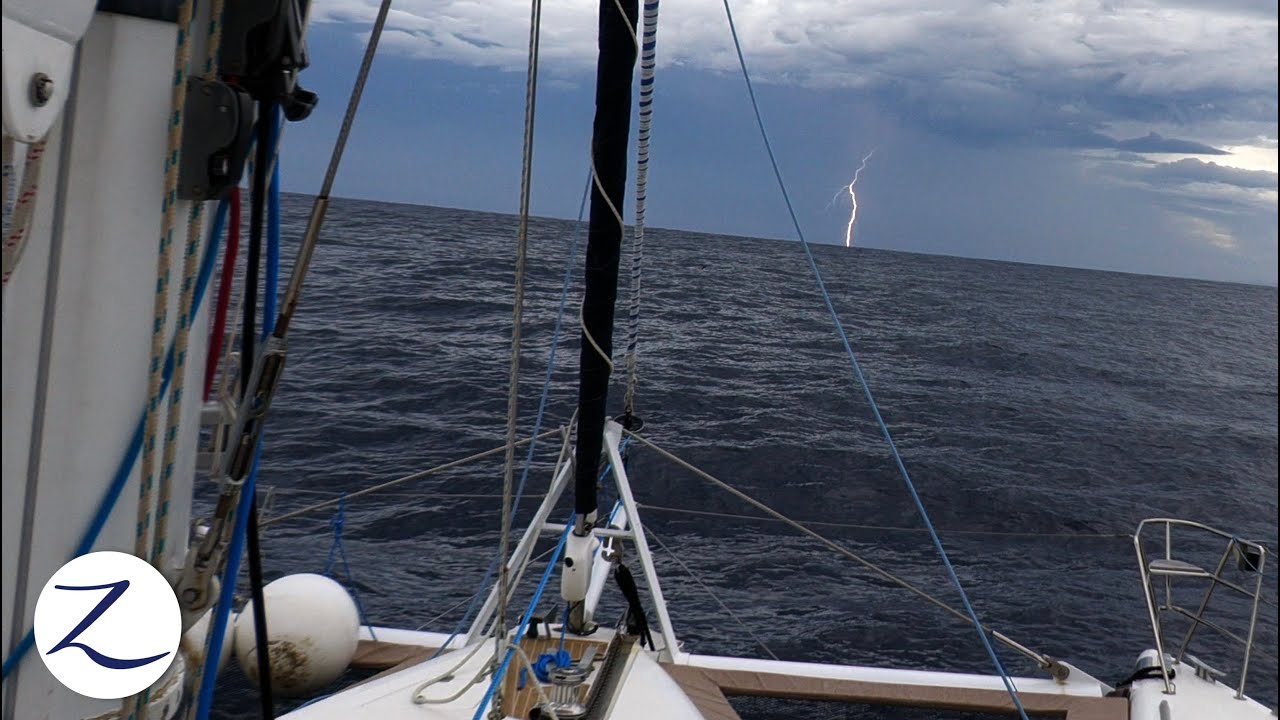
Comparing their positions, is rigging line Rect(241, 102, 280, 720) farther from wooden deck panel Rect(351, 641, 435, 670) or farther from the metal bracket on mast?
wooden deck panel Rect(351, 641, 435, 670)

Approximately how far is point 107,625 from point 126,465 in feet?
0.82

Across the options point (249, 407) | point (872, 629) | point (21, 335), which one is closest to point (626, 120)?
point (249, 407)

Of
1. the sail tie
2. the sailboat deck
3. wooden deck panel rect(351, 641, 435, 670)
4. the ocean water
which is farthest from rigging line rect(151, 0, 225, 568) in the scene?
the ocean water

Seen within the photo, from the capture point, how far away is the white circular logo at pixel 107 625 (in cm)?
127

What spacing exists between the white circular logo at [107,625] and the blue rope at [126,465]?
55 mm

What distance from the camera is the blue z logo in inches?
50.0

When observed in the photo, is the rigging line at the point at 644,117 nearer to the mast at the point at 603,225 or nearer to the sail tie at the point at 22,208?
the mast at the point at 603,225

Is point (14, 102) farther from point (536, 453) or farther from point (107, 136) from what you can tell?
point (536, 453)

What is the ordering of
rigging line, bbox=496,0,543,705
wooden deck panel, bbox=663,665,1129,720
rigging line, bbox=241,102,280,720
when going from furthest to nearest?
wooden deck panel, bbox=663,665,1129,720, rigging line, bbox=496,0,543,705, rigging line, bbox=241,102,280,720

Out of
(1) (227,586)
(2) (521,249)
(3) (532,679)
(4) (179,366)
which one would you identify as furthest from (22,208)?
(3) (532,679)

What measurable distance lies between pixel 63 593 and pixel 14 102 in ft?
2.27

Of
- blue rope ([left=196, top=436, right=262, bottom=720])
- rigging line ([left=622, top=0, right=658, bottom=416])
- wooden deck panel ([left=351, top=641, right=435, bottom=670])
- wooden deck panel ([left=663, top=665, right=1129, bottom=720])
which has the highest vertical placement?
rigging line ([left=622, top=0, right=658, bottom=416])

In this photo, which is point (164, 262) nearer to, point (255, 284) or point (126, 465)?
point (255, 284)

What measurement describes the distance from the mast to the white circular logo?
223 centimetres
